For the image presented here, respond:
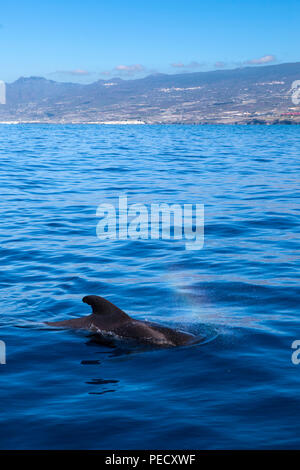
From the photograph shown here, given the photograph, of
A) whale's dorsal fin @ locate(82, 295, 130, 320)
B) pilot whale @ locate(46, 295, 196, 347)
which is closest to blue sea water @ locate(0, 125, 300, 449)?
pilot whale @ locate(46, 295, 196, 347)

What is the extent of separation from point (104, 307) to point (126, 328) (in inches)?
21.5

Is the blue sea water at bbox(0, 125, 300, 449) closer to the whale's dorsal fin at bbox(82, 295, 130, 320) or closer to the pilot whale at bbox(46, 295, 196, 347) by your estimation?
the pilot whale at bbox(46, 295, 196, 347)

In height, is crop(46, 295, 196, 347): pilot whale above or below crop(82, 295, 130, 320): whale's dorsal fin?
below

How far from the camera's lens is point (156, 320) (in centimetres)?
1052

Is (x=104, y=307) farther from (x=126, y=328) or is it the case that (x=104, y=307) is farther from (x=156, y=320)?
(x=156, y=320)

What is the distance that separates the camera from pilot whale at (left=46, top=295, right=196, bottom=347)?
29.9 feet

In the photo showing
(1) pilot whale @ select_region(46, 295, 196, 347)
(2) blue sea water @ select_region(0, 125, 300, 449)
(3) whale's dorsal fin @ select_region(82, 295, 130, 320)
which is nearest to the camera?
(2) blue sea water @ select_region(0, 125, 300, 449)

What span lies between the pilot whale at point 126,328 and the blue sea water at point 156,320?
305 millimetres

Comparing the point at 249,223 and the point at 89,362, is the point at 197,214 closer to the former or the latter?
the point at 249,223

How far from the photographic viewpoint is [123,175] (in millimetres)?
33844

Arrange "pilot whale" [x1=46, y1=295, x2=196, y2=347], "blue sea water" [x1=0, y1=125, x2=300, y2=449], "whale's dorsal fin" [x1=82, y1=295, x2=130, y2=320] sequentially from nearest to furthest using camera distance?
"blue sea water" [x1=0, y1=125, x2=300, y2=449] < "pilot whale" [x1=46, y1=295, x2=196, y2=347] < "whale's dorsal fin" [x1=82, y1=295, x2=130, y2=320]

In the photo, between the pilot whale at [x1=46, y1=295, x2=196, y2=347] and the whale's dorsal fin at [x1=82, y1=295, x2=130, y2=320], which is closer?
the pilot whale at [x1=46, y1=295, x2=196, y2=347]

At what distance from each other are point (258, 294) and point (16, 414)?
6.71 meters

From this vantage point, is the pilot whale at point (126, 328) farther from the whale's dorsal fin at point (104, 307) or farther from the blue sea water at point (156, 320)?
the blue sea water at point (156, 320)
